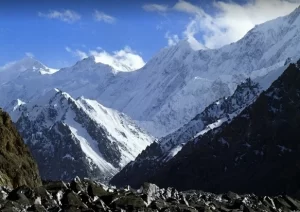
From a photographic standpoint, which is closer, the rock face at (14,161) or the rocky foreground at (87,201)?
the rocky foreground at (87,201)

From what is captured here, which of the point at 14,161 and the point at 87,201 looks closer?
the point at 87,201

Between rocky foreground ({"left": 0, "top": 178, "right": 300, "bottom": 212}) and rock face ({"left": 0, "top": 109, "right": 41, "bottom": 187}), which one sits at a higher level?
rock face ({"left": 0, "top": 109, "right": 41, "bottom": 187})

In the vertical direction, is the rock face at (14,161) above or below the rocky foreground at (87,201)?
above

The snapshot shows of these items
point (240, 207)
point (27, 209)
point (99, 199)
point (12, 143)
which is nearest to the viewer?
point (27, 209)

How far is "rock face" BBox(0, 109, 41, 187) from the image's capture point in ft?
363

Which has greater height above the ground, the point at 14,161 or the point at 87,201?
the point at 14,161

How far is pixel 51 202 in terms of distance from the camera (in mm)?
76625

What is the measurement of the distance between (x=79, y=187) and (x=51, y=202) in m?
7.88

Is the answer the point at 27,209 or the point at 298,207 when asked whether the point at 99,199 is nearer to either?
the point at 27,209

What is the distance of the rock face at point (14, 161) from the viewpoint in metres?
111

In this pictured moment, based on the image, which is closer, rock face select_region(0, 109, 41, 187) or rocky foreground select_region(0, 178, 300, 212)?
rocky foreground select_region(0, 178, 300, 212)

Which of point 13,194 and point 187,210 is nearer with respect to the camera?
point 13,194

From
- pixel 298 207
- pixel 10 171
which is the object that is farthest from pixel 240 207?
pixel 10 171

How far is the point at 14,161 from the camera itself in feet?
380
